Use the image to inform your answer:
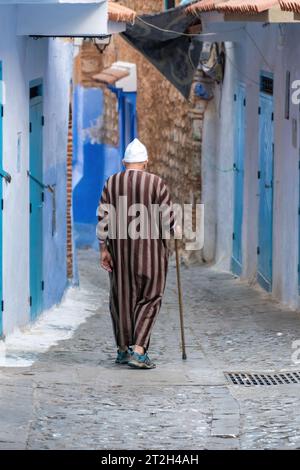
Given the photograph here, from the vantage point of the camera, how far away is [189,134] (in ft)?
57.4

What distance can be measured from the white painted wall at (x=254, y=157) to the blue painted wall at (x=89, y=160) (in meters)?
6.04

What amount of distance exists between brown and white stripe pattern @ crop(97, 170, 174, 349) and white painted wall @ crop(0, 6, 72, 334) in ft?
3.82

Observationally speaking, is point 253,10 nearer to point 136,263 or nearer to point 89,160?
point 136,263

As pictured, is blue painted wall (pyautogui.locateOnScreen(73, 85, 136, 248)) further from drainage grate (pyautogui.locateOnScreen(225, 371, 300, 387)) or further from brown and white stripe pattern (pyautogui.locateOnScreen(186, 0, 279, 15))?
drainage grate (pyautogui.locateOnScreen(225, 371, 300, 387))

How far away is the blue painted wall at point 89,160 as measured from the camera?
924 inches

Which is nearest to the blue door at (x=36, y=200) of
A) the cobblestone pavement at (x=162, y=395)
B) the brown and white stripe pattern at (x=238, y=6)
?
the cobblestone pavement at (x=162, y=395)

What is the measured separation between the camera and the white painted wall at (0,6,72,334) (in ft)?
32.2

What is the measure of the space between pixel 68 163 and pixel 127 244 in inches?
226

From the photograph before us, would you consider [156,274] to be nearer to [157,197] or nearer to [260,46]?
[157,197]

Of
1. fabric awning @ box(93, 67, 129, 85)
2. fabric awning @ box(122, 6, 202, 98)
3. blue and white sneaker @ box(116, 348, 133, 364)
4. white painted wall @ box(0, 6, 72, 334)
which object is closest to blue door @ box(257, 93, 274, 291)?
fabric awning @ box(122, 6, 202, 98)

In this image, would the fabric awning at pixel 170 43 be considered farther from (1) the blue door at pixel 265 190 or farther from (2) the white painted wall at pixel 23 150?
A: (2) the white painted wall at pixel 23 150
